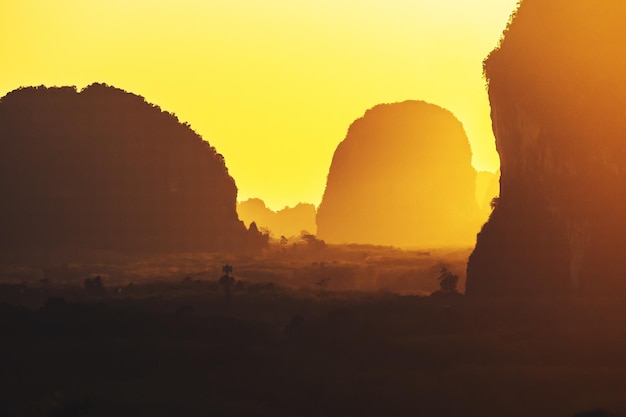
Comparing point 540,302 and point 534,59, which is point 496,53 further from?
point 540,302

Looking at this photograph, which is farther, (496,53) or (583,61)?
(496,53)

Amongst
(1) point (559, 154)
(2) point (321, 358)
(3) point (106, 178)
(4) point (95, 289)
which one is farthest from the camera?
(3) point (106, 178)

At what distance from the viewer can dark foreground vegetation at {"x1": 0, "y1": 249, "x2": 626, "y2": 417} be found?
42000mm

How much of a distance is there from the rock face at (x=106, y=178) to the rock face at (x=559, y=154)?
257ft

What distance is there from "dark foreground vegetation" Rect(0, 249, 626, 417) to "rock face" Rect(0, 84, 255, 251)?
77.0 meters

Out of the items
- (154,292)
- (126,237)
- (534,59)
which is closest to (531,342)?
(534,59)

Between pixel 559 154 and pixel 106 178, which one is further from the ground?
pixel 106 178

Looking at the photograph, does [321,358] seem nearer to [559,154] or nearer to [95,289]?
[559,154]

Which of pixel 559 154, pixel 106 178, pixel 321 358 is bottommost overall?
pixel 321 358

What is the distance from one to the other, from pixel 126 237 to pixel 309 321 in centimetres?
9136

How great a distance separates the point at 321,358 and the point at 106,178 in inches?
4548

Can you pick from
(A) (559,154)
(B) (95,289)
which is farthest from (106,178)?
(A) (559,154)

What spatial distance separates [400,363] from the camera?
177ft

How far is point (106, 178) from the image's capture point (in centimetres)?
16425
